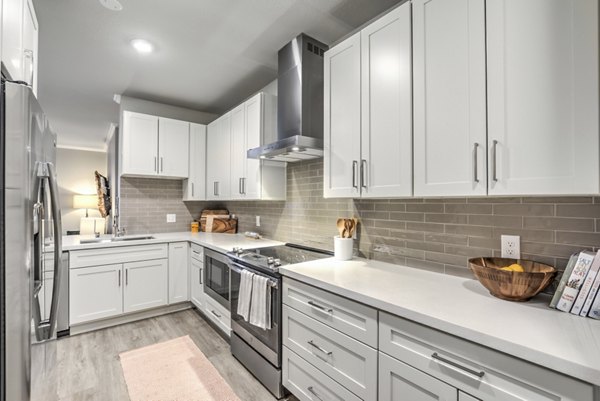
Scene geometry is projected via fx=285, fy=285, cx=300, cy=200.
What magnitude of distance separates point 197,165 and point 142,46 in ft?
5.23

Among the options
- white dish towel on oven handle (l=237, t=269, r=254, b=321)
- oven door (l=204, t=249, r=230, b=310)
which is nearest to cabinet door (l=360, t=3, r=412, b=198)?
white dish towel on oven handle (l=237, t=269, r=254, b=321)

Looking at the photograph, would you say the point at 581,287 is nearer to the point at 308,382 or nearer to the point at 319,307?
the point at 319,307

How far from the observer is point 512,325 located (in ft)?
3.25

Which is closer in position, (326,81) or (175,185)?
(326,81)

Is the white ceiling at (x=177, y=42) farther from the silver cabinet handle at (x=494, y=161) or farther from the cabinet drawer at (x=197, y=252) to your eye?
the cabinet drawer at (x=197, y=252)

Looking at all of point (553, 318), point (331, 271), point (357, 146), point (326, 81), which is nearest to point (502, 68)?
point (357, 146)

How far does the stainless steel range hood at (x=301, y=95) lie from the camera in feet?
7.29

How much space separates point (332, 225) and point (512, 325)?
1.52 m

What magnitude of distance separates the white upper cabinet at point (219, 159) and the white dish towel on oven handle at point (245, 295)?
55.0 inches

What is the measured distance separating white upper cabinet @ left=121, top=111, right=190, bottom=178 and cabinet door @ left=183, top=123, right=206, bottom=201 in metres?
0.06

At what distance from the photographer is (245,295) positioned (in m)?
2.06

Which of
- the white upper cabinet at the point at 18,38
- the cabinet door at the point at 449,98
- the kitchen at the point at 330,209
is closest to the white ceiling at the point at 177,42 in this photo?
the kitchen at the point at 330,209

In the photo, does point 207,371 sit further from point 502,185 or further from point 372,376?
point 502,185

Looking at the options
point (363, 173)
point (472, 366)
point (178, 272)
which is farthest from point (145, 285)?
point (472, 366)
